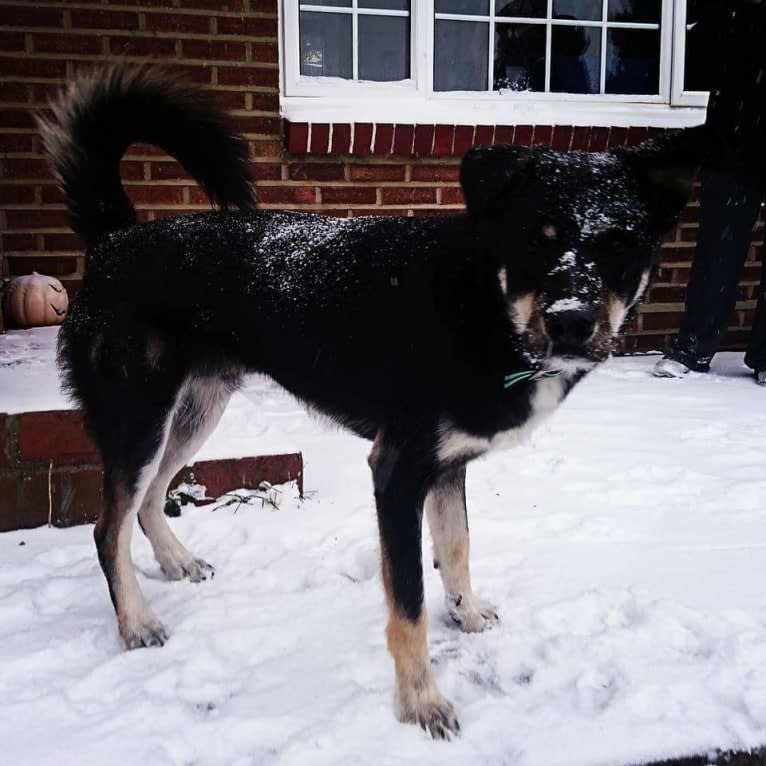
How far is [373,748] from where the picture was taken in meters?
1.70

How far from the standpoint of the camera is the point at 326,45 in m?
4.87

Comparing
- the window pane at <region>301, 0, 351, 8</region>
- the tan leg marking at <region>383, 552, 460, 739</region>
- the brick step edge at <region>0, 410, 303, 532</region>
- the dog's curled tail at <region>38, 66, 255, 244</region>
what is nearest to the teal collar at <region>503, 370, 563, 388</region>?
the tan leg marking at <region>383, 552, 460, 739</region>

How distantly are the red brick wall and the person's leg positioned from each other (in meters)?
1.38

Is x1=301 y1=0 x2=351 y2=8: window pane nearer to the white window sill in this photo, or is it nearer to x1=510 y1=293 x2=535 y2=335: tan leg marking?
the white window sill

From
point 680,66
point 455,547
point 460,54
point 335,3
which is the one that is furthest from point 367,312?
point 680,66

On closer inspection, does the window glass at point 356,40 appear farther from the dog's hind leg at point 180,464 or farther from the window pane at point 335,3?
the dog's hind leg at point 180,464

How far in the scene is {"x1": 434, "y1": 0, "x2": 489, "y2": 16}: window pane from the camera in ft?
16.4

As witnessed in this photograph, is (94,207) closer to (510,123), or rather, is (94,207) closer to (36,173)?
(36,173)

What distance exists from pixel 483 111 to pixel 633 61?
1372mm

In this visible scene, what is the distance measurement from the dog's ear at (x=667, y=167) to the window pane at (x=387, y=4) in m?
3.59

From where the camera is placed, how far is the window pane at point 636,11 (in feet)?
17.5

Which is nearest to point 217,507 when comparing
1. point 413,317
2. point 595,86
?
point 413,317

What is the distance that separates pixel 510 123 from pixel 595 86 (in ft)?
3.07

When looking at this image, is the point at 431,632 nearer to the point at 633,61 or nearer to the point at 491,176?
the point at 491,176
